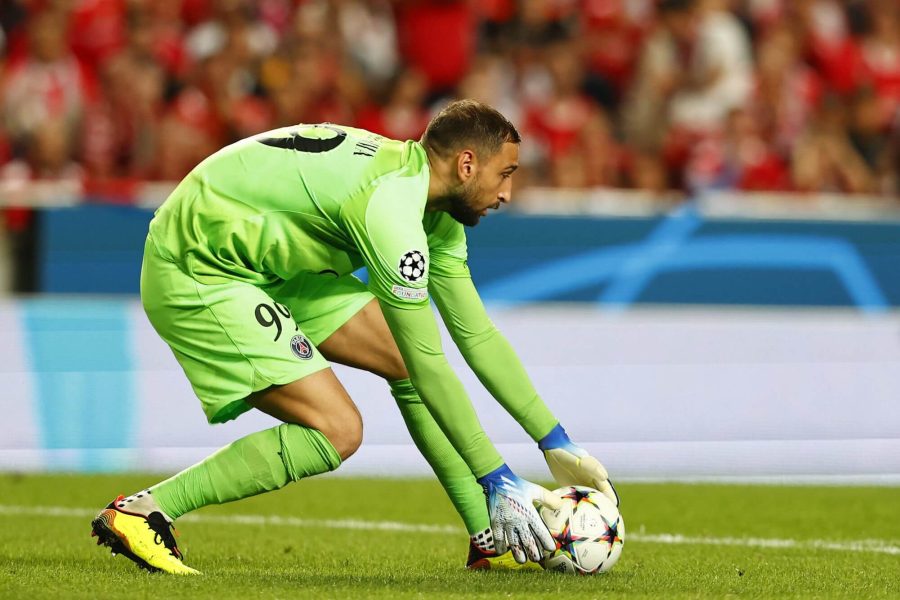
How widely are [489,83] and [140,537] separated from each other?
8189mm

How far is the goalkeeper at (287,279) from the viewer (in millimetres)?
5250

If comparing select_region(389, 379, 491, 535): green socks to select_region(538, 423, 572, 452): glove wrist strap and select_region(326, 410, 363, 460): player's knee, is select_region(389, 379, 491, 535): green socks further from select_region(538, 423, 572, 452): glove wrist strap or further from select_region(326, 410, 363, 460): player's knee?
select_region(326, 410, 363, 460): player's knee

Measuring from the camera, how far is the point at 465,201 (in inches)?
215

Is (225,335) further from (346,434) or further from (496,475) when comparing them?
(496,475)

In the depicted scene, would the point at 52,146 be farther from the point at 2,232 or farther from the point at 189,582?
the point at 189,582

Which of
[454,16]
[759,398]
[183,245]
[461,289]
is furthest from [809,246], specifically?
[183,245]

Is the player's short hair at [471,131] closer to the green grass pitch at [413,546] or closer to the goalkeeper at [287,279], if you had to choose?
the goalkeeper at [287,279]

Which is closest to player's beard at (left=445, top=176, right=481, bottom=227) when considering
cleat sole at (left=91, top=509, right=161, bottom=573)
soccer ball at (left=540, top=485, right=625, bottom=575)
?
soccer ball at (left=540, top=485, right=625, bottom=575)

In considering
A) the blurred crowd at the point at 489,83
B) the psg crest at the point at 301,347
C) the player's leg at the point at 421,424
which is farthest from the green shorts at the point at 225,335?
the blurred crowd at the point at 489,83

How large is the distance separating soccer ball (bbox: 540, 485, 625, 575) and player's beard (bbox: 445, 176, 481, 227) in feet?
3.41

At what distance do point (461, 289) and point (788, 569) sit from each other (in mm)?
1642

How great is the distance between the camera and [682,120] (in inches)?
530

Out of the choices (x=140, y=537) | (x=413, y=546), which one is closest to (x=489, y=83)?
(x=413, y=546)

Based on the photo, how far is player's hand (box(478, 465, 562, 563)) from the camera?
5.14 meters
